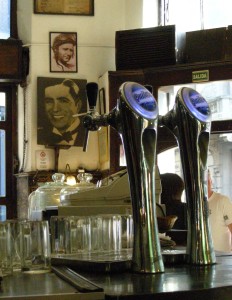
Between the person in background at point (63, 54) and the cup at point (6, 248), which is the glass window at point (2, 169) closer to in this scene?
the person in background at point (63, 54)

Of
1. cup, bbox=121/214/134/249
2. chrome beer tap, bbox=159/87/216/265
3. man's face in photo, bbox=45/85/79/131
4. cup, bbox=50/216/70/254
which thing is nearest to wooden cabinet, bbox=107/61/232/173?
man's face in photo, bbox=45/85/79/131

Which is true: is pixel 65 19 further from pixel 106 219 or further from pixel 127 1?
pixel 106 219

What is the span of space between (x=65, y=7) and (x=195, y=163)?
603 cm

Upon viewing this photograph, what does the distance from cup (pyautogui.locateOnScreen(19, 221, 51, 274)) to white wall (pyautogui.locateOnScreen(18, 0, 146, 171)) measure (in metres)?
5.58

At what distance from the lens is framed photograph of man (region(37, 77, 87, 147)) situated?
275 inches

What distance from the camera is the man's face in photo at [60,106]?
7.02 m

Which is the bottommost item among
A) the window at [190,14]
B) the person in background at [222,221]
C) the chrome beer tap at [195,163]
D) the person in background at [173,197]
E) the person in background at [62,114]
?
the person in background at [222,221]

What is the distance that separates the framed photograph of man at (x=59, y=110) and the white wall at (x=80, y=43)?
0.09 metres

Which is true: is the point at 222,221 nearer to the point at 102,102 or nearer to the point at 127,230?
the point at 102,102

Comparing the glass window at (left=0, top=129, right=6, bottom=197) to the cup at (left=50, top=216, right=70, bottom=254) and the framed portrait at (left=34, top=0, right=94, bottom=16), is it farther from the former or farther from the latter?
the cup at (left=50, top=216, right=70, bottom=254)

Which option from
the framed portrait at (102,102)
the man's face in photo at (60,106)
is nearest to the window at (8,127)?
the man's face in photo at (60,106)

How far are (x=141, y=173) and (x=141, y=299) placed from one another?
1.30ft

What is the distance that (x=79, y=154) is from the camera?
7121 millimetres

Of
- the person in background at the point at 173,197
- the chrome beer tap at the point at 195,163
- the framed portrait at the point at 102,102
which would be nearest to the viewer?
the chrome beer tap at the point at 195,163
